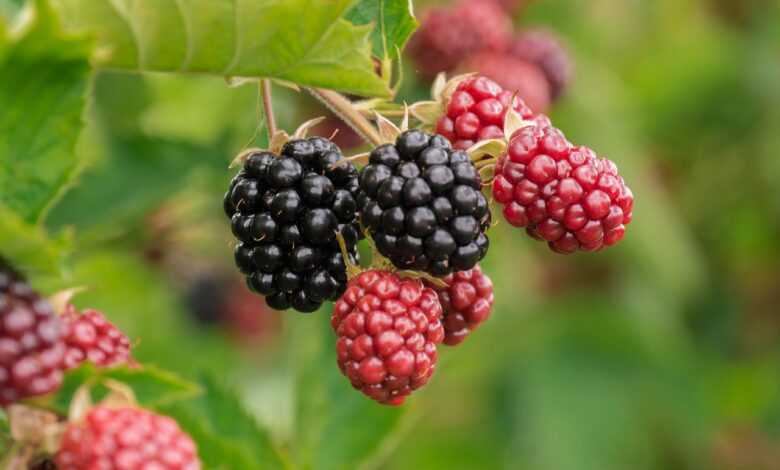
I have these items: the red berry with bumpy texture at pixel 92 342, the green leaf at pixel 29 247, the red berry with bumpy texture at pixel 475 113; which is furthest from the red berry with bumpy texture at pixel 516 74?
the green leaf at pixel 29 247

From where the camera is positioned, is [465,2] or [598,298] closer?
[465,2]

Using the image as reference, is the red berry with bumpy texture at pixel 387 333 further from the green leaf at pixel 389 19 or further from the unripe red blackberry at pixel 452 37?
the unripe red blackberry at pixel 452 37

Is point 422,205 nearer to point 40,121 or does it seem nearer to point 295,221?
point 295,221

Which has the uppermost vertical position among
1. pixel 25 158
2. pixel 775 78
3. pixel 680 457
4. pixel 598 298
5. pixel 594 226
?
pixel 775 78

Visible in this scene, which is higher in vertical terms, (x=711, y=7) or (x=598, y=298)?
(x=711, y=7)

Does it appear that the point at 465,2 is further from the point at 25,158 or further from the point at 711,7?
the point at 711,7

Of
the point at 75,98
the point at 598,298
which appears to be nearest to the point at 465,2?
the point at 75,98

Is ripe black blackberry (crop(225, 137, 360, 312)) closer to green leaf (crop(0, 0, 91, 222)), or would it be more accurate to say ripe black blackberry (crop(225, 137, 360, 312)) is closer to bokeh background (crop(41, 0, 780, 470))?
green leaf (crop(0, 0, 91, 222))

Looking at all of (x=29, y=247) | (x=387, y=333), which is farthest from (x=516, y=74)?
(x=29, y=247)
